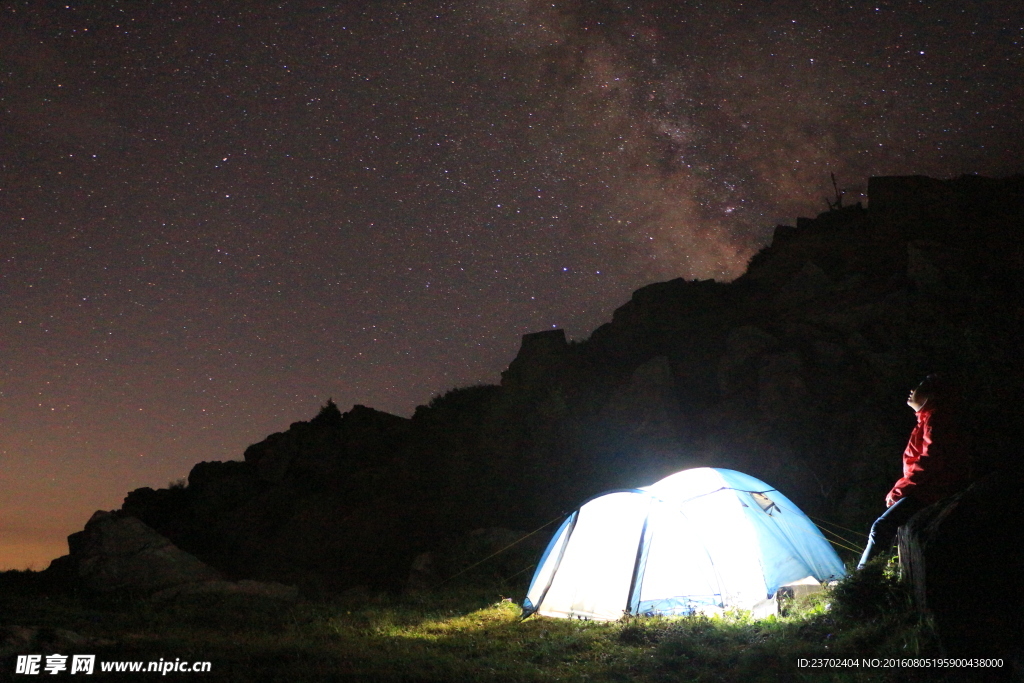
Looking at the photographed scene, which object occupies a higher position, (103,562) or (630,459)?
(630,459)

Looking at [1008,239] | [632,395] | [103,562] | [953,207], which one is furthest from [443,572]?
[953,207]

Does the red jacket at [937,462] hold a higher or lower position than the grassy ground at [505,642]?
higher

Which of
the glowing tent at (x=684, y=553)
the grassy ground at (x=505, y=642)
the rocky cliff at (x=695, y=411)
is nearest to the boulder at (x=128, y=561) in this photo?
the grassy ground at (x=505, y=642)

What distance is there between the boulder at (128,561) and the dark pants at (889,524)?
1356 cm

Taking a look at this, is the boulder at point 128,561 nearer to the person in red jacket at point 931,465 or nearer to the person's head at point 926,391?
the person in red jacket at point 931,465

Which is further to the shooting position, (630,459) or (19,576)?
(630,459)

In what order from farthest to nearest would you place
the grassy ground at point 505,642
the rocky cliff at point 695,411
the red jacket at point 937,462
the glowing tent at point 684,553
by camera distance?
the rocky cliff at point 695,411, the glowing tent at point 684,553, the red jacket at point 937,462, the grassy ground at point 505,642

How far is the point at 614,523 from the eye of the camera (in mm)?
11078

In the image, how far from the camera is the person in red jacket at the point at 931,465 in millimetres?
7906

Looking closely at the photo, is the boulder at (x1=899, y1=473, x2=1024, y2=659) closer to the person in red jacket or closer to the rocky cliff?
the person in red jacket

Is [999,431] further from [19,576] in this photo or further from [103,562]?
[19,576]

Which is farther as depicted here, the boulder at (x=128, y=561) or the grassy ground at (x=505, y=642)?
the boulder at (x=128, y=561)

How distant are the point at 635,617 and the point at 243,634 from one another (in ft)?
19.8

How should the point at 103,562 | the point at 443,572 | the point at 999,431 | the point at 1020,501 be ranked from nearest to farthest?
the point at 1020,501 < the point at 999,431 < the point at 103,562 < the point at 443,572
